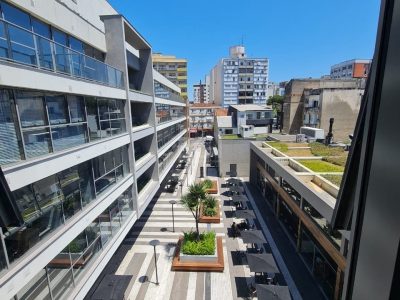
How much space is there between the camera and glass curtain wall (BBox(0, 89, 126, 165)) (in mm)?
6389

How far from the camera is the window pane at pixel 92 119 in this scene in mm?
10312

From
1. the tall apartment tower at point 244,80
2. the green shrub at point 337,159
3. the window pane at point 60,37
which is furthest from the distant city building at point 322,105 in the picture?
the tall apartment tower at point 244,80

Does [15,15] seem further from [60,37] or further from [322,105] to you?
[322,105]

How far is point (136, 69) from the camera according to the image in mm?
18812

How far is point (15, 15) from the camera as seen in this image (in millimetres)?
8570

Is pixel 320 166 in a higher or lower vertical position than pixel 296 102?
lower

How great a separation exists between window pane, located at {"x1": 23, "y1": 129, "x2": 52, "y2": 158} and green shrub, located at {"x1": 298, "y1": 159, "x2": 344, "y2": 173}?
14.8 m

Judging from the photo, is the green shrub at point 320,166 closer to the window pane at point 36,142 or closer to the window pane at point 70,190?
the window pane at point 70,190

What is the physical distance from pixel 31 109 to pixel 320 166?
1639cm

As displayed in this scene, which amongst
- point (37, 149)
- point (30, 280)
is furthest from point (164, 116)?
point (30, 280)

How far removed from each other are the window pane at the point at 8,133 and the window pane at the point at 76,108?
265cm

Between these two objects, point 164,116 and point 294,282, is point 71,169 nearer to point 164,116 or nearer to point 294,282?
point 294,282

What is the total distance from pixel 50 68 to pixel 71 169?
368 centimetres

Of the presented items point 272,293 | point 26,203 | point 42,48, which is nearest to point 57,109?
point 42,48
